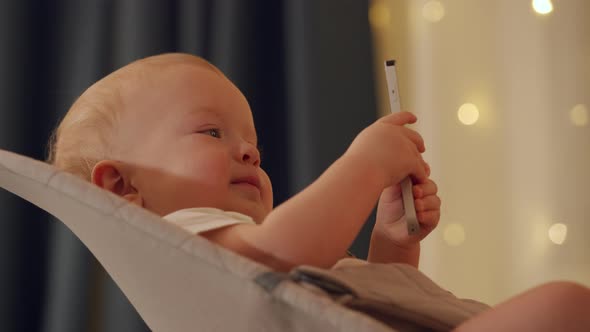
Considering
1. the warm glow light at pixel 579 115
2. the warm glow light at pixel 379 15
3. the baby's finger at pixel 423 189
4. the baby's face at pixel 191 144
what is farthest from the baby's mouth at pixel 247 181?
the warm glow light at pixel 379 15

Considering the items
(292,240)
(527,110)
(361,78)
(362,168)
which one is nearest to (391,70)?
(362,168)

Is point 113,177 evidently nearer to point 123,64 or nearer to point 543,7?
point 123,64

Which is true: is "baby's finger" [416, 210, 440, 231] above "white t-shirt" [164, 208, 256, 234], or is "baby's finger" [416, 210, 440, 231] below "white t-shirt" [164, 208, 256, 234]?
below

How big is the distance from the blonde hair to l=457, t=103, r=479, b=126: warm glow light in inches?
27.5

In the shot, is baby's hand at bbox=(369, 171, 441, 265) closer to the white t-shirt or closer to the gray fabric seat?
the white t-shirt

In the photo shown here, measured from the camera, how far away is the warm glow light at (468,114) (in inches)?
58.4

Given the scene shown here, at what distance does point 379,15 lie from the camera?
167 centimetres

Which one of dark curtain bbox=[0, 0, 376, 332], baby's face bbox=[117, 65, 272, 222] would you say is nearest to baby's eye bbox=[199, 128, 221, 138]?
baby's face bbox=[117, 65, 272, 222]

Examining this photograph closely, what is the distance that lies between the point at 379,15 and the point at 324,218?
1.12m

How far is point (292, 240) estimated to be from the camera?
2.09 feet

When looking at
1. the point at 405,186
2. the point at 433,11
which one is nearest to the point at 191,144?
the point at 405,186

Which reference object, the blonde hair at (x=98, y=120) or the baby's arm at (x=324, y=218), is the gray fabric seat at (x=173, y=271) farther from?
the blonde hair at (x=98, y=120)

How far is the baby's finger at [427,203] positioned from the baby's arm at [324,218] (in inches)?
4.7

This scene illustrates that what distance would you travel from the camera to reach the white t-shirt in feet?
2.28
